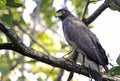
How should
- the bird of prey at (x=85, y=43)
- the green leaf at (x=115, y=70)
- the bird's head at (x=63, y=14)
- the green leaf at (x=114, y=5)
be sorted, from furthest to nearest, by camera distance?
the bird's head at (x=63, y=14), the bird of prey at (x=85, y=43), the green leaf at (x=115, y=70), the green leaf at (x=114, y=5)

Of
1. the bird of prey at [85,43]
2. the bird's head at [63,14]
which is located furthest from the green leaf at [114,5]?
the bird's head at [63,14]

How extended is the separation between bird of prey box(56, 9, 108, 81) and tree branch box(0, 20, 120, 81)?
0.63 ft

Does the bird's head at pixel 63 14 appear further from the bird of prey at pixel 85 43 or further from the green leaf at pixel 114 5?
the green leaf at pixel 114 5

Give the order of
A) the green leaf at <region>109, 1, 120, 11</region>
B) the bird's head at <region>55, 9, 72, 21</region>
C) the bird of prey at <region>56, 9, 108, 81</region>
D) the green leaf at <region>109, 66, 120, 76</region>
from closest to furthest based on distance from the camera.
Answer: the green leaf at <region>109, 1, 120, 11</region>
the green leaf at <region>109, 66, 120, 76</region>
the bird of prey at <region>56, 9, 108, 81</region>
the bird's head at <region>55, 9, 72, 21</region>

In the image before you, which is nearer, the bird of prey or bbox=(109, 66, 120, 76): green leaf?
bbox=(109, 66, 120, 76): green leaf

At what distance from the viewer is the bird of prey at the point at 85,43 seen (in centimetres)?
475

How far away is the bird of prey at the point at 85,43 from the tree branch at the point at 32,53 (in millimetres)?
194

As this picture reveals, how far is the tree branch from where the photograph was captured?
392 cm

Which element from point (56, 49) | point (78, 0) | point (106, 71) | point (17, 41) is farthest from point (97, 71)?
point (56, 49)

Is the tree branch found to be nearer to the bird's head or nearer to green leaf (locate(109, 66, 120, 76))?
green leaf (locate(109, 66, 120, 76))

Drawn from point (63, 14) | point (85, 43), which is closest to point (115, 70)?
point (85, 43)

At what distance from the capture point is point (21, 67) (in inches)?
297

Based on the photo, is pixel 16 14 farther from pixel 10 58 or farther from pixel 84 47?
pixel 84 47

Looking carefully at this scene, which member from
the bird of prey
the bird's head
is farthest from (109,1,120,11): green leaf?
the bird's head
